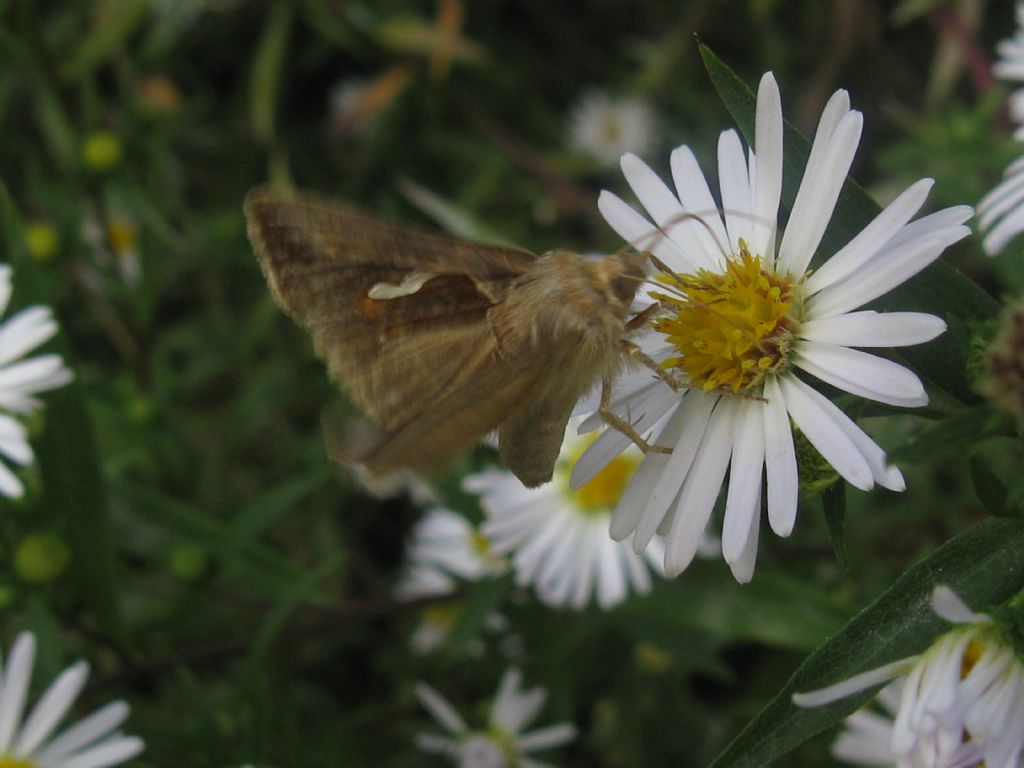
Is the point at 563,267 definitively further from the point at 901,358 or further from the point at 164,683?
the point at 164,683

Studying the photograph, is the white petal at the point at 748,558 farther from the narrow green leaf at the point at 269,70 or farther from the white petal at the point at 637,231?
the narrow green leaf at the point at 269,70

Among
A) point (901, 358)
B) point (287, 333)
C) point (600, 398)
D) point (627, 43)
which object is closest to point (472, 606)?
point (600, 398)

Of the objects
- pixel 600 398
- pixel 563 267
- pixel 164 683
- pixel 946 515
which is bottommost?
pixel 946 515

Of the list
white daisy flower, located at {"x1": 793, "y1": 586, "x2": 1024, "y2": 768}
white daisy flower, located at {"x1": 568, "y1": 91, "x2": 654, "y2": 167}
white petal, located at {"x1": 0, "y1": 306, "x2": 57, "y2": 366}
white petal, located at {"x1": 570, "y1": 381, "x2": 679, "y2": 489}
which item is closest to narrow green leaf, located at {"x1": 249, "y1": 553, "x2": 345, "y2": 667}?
white petal, located at {"x1": 0, "y1": 306, "x2": 57, "y2": 366}

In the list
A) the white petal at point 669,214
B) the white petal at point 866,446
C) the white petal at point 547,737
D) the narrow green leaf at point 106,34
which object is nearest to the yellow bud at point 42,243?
the narrow green leaf at point 106,34

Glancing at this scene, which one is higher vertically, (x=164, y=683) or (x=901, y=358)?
(x=901, y=358)

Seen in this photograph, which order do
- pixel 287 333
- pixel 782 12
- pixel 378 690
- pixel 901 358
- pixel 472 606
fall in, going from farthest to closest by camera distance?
1. pixel 782 12
2. pixel 287 333
3. pixel 378 690
4. pixel 472 606
5. pixel 901 358

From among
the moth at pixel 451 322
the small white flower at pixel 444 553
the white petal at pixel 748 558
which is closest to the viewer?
the white petal at pixel 748 558
